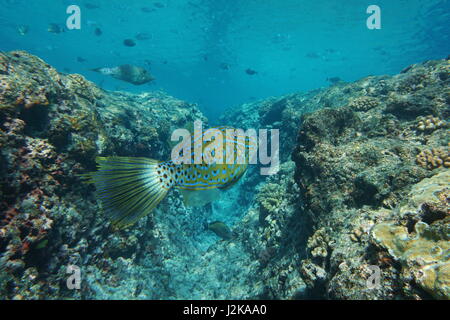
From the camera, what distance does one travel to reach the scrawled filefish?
236 centimetres

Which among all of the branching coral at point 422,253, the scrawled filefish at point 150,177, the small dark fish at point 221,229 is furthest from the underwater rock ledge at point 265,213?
the scrawled filefish at point 150,177

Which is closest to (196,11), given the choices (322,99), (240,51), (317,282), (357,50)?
(240,51)

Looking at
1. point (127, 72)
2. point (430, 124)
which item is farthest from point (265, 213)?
point (127, 72)

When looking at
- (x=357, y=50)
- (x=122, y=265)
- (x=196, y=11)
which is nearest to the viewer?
(x=122, y=265)

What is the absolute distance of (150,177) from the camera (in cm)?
256

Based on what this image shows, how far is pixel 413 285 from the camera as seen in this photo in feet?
6.40

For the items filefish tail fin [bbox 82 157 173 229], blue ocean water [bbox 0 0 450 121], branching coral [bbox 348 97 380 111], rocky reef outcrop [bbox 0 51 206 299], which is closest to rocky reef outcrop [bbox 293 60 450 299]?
branching coral [bbox 348 97 380 111]

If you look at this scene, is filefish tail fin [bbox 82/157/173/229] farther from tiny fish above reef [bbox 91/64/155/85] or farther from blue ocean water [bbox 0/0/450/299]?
tiny fish above reef [bbox 91/64/155/85]

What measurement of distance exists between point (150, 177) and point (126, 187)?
10.6 inches

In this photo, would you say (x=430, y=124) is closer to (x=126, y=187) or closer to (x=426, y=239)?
(x=426, y=239)

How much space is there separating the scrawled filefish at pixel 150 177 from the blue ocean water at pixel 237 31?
17.0 meters
